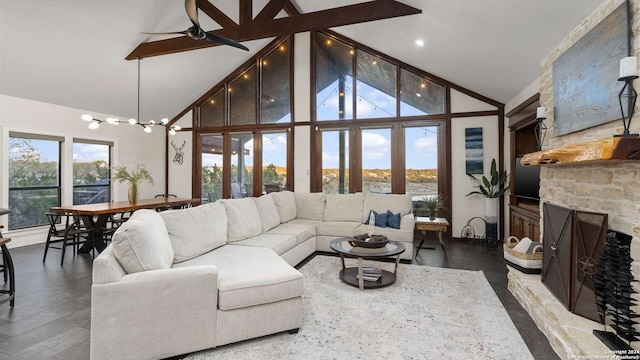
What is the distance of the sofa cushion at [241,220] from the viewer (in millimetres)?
3566

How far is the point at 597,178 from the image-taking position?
7.68 feet

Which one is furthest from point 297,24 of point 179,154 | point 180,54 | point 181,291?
point 179,154

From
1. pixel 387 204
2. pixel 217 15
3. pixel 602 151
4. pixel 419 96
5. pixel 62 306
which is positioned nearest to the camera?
pixel 602 151

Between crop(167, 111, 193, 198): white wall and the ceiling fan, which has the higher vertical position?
the ceiling fan

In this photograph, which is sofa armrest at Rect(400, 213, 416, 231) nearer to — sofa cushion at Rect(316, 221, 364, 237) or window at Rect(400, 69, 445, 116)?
sofa cushion at Rect(316, 221, 364, 237)

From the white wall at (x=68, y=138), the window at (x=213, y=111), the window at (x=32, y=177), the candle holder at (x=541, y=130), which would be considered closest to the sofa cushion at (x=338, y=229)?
the candle holder at (x=541, y=130)

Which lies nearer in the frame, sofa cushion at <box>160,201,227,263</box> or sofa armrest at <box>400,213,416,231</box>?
sofa cushion at <box>160,201,227,263</box>

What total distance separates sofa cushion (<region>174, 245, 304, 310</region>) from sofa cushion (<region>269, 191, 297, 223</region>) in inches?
85.7

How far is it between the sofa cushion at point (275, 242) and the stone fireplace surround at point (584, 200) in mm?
2516

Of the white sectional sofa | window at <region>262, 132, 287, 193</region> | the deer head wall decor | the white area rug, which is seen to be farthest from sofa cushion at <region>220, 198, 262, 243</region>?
the deer head wall decor

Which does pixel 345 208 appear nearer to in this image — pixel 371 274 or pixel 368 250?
pixel 371 274

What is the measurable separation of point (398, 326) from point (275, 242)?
1725 mm

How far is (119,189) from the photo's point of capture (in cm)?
688

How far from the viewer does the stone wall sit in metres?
1.96
